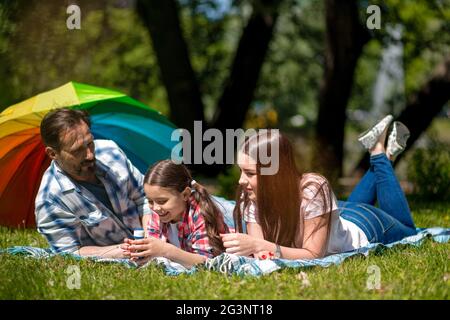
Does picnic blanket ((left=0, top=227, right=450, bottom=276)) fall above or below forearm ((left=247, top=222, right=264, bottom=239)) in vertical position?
below

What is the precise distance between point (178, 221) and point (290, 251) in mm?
694

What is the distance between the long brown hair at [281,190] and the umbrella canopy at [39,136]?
181 cm

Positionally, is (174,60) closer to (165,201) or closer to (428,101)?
(428,101)

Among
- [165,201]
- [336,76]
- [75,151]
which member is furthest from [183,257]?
[336,76]

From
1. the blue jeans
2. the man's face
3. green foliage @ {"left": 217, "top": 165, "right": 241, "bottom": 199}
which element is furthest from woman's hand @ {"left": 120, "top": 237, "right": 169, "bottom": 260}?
green foliage @ {"left": 217, "top": 165, "right": 241, "bottom": 199}

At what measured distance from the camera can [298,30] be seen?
48.3ft

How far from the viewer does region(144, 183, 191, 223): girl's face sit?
444 centimetres

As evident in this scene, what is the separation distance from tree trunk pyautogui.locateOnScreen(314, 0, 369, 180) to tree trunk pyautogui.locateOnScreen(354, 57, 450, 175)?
0.86 meters

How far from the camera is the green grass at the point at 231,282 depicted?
3754mm

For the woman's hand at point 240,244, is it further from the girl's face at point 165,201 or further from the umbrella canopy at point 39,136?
the umbrella canopy at point 39,136

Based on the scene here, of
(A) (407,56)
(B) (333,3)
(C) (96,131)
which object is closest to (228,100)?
(B) (333,3)

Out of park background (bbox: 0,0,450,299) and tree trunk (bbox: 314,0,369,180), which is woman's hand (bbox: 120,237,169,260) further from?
tree trunk (bbox: 314,0,369,180)

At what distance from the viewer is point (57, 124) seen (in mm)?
4801

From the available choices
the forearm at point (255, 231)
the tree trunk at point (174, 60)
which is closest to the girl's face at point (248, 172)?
the forearm at point (255, 231)
